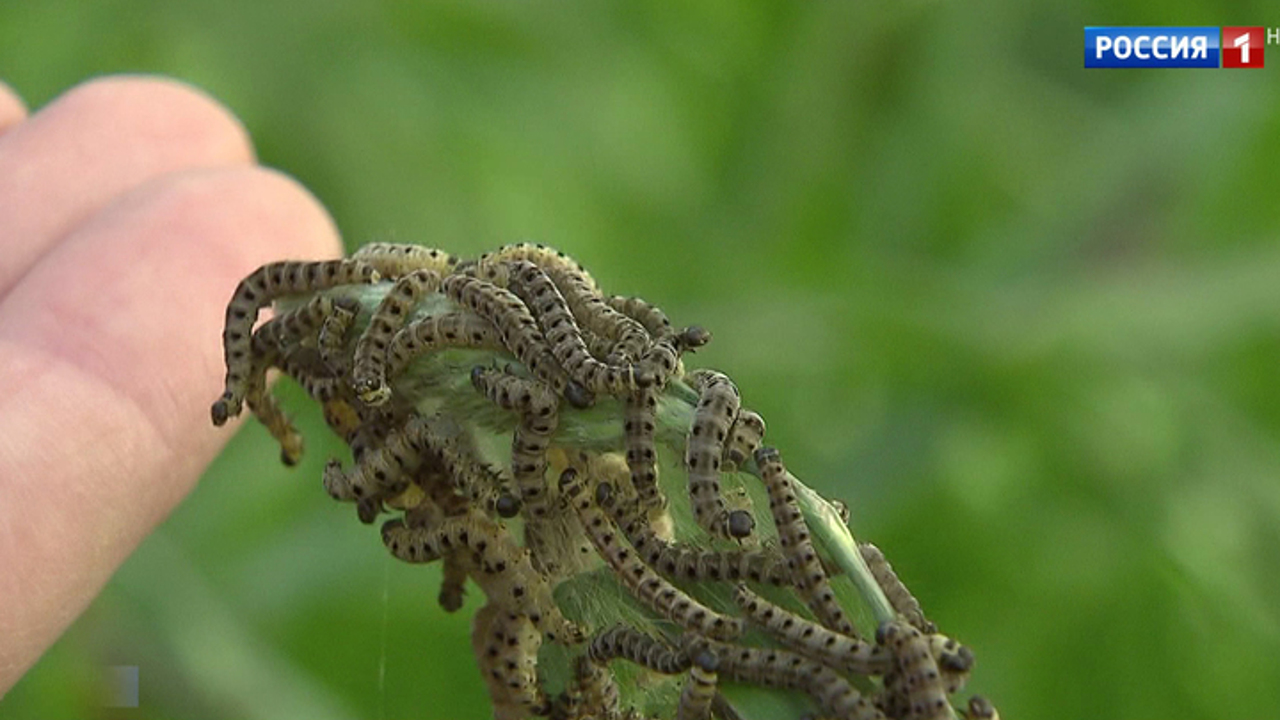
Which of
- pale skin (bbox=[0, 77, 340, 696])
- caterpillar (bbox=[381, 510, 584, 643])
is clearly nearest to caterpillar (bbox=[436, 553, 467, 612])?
caterpillar (bbox=[381, 510, 584, 643])

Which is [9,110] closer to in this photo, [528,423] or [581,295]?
[581,295]

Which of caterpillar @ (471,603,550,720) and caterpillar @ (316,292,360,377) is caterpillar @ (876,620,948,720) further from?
caterpillar @ (316,292,360,377)

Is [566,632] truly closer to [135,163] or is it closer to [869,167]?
[135,163]

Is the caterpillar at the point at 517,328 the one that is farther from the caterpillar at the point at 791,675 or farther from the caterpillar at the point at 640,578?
the caterpillar at the point at 791,675

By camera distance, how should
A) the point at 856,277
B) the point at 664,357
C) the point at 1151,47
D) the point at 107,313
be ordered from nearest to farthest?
the point at 664,357 → the point at 107,313 → the point at 856,277 → the point at 1151,47

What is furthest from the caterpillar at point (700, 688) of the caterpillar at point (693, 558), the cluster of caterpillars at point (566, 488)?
the caterpillar at point (693, 558)

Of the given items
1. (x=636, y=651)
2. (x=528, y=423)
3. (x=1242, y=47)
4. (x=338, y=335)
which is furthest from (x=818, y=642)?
(x=1242, y=47)
